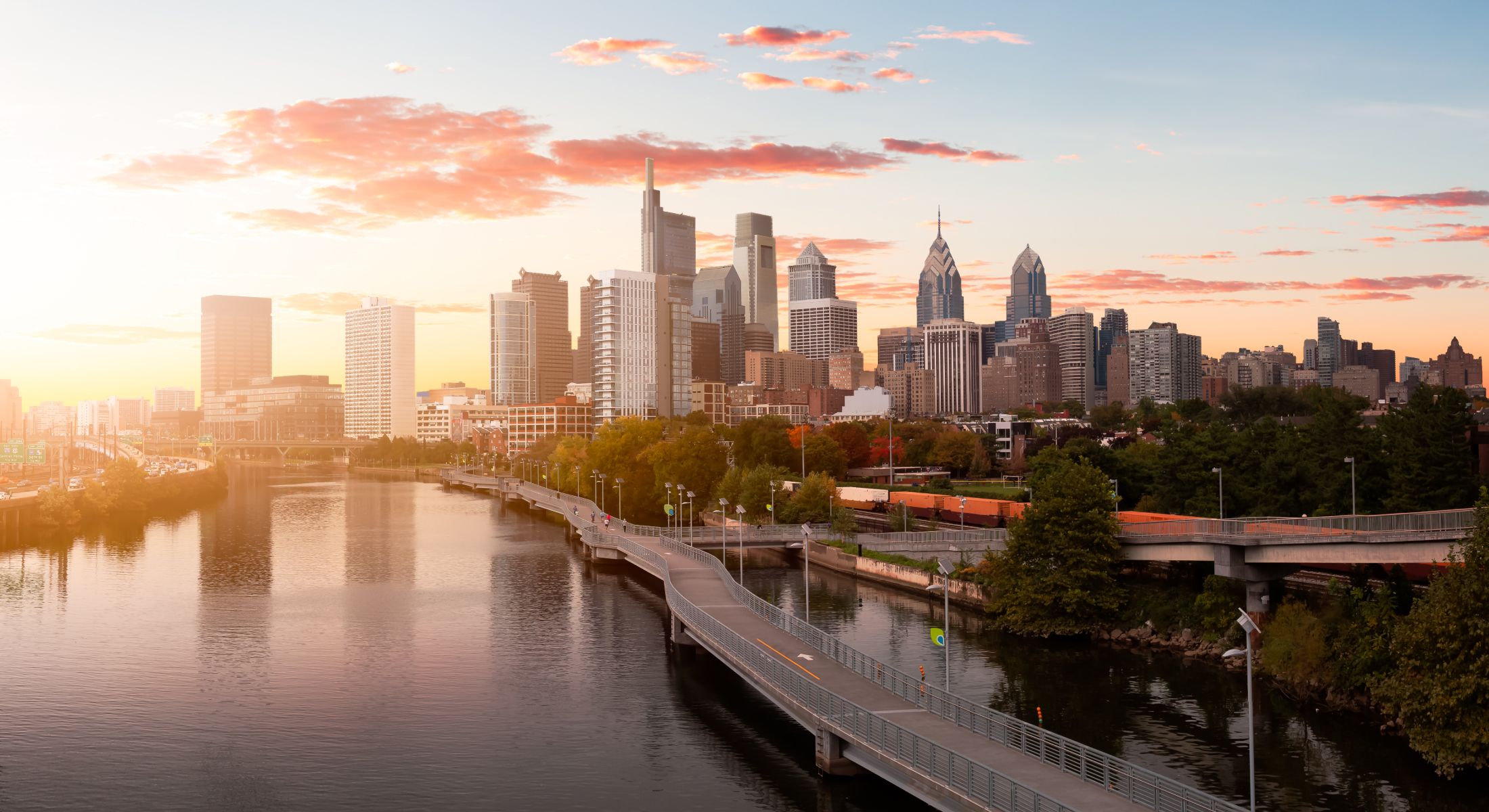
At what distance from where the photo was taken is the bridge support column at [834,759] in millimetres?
39125

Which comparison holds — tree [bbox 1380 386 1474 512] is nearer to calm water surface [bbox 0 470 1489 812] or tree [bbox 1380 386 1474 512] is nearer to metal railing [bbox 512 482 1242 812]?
calm water surface [bbox 0 470 1489 812]

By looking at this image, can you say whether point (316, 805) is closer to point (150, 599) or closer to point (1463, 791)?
point (1463, 791)

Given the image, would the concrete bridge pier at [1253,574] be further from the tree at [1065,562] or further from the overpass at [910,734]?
the overpass at [910,734]

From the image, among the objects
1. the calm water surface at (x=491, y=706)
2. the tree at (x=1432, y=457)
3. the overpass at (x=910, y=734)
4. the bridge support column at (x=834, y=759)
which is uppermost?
the tree at (x=1432, y=457)

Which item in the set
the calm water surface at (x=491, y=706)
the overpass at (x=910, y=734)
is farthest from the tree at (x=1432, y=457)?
the overpass at (x=910, y=734)

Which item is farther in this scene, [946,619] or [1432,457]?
[1432,457]

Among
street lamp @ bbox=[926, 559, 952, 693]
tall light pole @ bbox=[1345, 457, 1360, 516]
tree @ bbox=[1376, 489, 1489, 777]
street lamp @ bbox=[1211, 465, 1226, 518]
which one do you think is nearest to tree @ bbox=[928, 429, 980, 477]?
street lamp @ bbox=[926, 559, 952, 693]

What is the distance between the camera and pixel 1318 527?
5403 cm

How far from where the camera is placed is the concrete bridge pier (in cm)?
5603

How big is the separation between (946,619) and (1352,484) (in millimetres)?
37159

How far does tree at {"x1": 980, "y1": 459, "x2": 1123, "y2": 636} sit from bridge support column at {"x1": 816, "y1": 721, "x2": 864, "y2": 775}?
25661 millimetres

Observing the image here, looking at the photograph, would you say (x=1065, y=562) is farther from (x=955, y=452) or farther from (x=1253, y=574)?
(x=955, y=452)

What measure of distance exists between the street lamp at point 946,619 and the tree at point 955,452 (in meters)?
70.5

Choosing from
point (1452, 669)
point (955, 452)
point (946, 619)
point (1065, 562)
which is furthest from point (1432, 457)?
point (955, 452)
